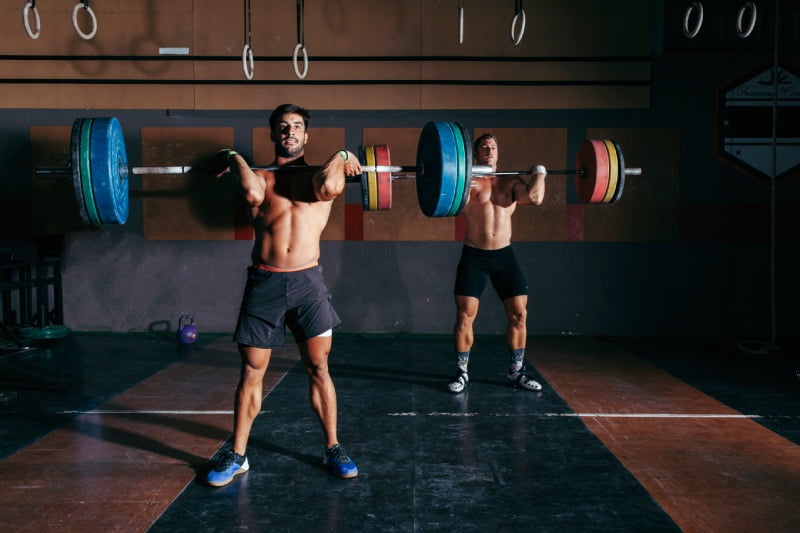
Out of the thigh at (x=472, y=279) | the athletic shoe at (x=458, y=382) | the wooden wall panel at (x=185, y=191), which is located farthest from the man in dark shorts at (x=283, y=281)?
the wooden wall panel at (x=185, y=191)

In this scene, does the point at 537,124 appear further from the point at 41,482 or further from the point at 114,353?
the point at 41,482

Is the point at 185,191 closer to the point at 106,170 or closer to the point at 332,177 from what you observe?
the point at 106,170

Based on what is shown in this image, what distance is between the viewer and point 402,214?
17.2 ft

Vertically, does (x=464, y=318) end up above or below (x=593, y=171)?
below

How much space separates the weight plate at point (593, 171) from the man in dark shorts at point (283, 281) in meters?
1.47

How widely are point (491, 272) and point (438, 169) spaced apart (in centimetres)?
121

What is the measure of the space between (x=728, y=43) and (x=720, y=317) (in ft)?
7.68

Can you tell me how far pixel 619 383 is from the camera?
150 inches

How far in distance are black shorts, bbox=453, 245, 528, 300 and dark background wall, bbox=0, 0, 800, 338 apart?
1.60 m

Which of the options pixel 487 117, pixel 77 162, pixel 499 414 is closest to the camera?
pixel 77 162

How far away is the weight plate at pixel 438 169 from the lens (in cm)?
257

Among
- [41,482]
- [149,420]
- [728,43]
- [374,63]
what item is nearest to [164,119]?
[374,63]

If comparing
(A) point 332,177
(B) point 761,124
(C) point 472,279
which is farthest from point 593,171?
(B) point 761,124

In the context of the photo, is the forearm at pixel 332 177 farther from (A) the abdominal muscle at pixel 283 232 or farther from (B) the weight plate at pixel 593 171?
(B) the weight plate at pixel 593 171
